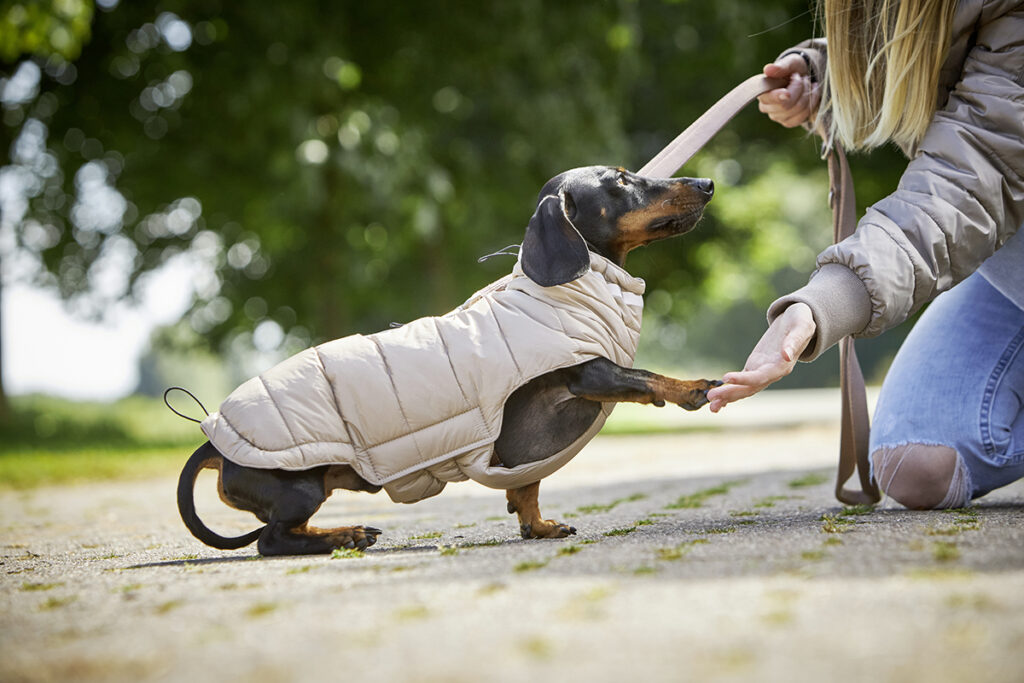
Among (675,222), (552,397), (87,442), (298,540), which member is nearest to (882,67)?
(675,222)

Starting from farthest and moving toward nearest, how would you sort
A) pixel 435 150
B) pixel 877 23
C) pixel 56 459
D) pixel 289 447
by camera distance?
pixel 435 150
pixel 56 459
pixel 877 23
pixel 289 447

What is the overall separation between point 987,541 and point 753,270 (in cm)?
2454

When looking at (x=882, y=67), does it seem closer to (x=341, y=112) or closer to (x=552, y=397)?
(x=552, y=397)

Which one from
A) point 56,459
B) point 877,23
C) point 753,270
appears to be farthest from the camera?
point 753,270

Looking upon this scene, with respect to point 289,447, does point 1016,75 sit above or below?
above

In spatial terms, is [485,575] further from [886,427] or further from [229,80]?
[229,80]

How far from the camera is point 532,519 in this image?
3527 mm

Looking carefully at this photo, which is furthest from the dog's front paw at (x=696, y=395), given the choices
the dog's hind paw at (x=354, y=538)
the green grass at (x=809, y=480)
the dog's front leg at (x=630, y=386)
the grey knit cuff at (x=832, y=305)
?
the green grass at (x=809, y=480)

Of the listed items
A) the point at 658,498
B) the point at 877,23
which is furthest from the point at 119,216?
the point at 877,23

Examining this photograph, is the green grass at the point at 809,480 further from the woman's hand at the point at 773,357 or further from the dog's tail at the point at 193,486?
the dog's tail at the point at 193,486

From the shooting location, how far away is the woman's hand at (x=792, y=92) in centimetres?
407

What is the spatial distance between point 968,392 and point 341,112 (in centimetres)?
960

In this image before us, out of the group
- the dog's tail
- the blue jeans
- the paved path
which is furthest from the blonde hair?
the dog's tail

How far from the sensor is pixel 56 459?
10820 millimetres
